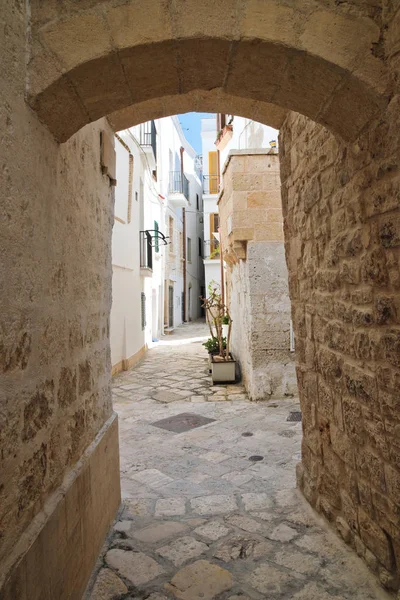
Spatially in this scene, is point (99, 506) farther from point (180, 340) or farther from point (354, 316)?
point (180, 340)

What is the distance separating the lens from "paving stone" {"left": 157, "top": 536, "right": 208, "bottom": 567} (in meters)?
2.35

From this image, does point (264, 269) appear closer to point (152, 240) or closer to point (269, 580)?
point (269, 580)

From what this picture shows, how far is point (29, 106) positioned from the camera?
5.18 ft

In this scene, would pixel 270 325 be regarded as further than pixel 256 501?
Yes

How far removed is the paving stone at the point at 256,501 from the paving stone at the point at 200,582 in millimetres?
737

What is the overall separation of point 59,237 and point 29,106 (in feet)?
1.83

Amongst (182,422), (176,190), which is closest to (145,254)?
(182,422)

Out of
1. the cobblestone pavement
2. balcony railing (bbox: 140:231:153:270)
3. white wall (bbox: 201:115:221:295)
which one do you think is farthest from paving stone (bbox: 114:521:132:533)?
white wall (bbox: 201:115:221:295)

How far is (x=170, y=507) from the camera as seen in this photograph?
9.87ft

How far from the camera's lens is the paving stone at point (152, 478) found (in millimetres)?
3414

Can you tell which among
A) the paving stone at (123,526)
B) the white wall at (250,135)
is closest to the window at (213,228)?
the white wall at (250,135)

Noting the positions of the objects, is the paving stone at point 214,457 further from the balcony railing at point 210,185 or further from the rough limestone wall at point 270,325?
the balcony railing at point 210,185

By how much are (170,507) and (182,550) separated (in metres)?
0.58

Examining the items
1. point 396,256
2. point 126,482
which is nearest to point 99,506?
point 126,482
